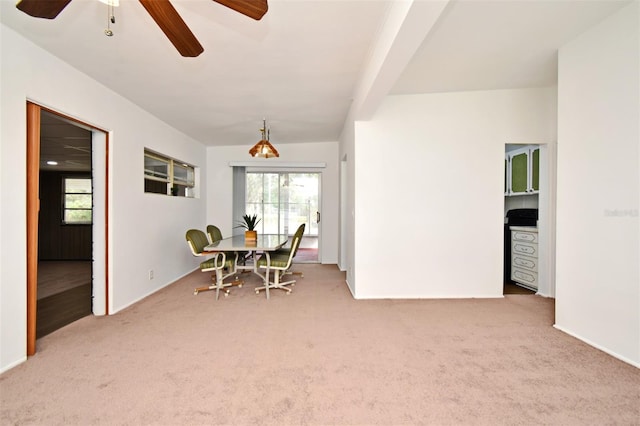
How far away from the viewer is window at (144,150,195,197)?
400 cm

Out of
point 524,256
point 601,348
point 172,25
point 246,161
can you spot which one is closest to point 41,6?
point 172,25

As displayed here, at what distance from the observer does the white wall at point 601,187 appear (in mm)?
2096

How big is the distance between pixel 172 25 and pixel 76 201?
7.21 m

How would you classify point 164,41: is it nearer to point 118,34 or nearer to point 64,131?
point 118,34

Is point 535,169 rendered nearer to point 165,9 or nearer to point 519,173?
point 519,173

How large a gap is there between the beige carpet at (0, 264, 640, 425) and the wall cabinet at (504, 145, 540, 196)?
6.20ft

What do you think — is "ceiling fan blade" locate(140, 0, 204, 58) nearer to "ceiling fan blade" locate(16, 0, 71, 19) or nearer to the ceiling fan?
the ceiling fan

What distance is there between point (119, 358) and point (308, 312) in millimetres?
1708

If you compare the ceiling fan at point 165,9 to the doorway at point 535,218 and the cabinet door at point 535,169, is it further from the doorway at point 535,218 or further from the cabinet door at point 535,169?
the cabinet door at point 535,169

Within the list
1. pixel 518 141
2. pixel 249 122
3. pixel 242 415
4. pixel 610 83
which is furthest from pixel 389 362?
pixel 249 122

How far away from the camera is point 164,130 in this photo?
4223mm

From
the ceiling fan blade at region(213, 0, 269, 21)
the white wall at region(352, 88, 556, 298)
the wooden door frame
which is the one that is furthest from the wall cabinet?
the wooden door frame

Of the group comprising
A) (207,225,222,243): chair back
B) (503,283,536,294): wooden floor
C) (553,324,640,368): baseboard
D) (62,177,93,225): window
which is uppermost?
(62,177,93,225): window

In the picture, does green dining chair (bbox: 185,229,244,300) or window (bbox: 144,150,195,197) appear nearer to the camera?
green dining chair (bbox: 185,229,244,300)
